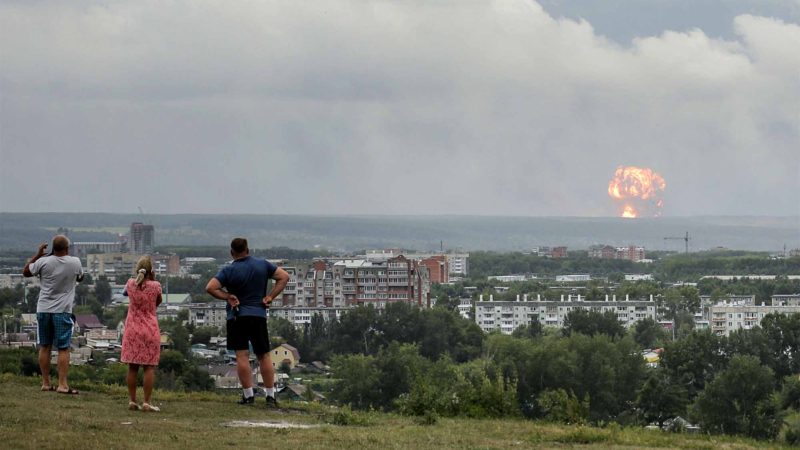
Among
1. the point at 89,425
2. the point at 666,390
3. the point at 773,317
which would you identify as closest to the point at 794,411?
the point at 666,390

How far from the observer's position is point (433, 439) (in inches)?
497

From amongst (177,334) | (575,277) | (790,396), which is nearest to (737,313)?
(177,334)

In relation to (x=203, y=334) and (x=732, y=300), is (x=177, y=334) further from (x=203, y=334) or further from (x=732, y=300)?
(x=732, y=300)

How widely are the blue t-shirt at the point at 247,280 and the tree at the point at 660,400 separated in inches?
996

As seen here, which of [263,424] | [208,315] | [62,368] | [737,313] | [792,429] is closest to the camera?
[263,424]

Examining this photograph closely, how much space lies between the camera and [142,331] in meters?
14.2

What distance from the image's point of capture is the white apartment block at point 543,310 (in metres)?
98.0

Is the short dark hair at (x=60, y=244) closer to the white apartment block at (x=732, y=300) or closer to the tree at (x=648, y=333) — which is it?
the tree at (x=648, y=333)

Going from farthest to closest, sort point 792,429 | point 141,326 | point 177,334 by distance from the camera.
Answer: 1. point 177,334
2. point 792,429
3. point 141,326

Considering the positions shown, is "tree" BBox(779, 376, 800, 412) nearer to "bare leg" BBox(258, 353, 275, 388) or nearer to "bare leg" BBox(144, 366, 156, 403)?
"bare leg" BBox(258, 353, 275, 388)

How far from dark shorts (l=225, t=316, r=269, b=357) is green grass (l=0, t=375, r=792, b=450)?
55cm

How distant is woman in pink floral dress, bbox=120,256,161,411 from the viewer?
46.1 ft

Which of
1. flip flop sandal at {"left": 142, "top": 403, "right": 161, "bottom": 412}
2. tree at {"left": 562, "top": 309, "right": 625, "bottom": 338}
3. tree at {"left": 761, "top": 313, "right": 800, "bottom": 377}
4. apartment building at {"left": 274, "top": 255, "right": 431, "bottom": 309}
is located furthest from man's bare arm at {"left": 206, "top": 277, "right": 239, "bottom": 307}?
apartment building at {"left": 274, "top": 255, "right": 431, "bottom": 309}

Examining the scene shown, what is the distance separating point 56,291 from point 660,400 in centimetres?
2883
